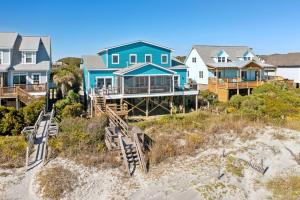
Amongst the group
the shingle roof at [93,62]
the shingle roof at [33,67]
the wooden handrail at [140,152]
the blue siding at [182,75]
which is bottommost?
the wooden handrail at [140,152]

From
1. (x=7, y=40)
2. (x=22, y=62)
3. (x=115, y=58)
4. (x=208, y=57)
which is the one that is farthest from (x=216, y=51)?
(x=7, y=40)

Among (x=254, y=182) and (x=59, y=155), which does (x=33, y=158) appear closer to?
(x=59, y=155)

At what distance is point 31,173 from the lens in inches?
654

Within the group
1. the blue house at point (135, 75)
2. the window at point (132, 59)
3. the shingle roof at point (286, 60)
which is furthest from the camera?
the shingle roof at point (286, 60)

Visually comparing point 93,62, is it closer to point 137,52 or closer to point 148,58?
point 137,52

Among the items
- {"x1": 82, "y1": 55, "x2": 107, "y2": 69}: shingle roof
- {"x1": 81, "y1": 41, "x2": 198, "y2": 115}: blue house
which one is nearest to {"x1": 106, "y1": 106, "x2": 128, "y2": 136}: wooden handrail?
{"x1": 81, "y1": 41, "x2": 198, "y2": 115}: blue house

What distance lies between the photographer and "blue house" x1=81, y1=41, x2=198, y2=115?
28.7m

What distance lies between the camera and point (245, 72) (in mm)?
41219

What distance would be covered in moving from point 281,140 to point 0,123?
21121 mm

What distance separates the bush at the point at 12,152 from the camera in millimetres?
17547

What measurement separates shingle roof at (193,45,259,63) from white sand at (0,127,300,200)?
2412 centimetres

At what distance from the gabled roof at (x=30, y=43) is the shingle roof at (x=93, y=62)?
17.0 ft

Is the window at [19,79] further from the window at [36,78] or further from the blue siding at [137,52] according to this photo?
the blue siding at [137,52]

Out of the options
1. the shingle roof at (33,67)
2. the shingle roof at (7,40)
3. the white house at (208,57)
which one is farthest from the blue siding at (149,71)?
the white house at (208,57)
